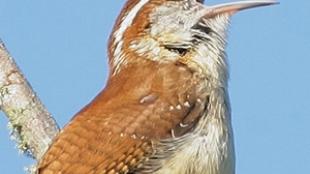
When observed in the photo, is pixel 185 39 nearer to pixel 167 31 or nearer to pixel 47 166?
pixel 167 31

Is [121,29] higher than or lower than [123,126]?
higher

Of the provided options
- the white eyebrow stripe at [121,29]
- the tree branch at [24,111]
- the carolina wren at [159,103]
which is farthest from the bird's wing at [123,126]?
the white eyebrow stripe at [121,29]

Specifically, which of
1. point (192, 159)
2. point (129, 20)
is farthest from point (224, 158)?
point (129, 20)

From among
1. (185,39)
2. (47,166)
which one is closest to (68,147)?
(47,166)

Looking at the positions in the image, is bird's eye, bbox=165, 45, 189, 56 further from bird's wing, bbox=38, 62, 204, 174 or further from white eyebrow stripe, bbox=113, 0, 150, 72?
white eyebrow stripe, bbox=113, 0, 150, 72

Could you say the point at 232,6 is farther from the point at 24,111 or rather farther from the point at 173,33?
the point at 24,111

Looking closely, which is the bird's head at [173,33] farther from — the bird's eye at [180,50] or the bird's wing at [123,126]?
the bird's wing at [123,126]

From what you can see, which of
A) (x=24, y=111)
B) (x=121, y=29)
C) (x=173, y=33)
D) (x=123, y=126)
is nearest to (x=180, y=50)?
(x=173, y=33)
